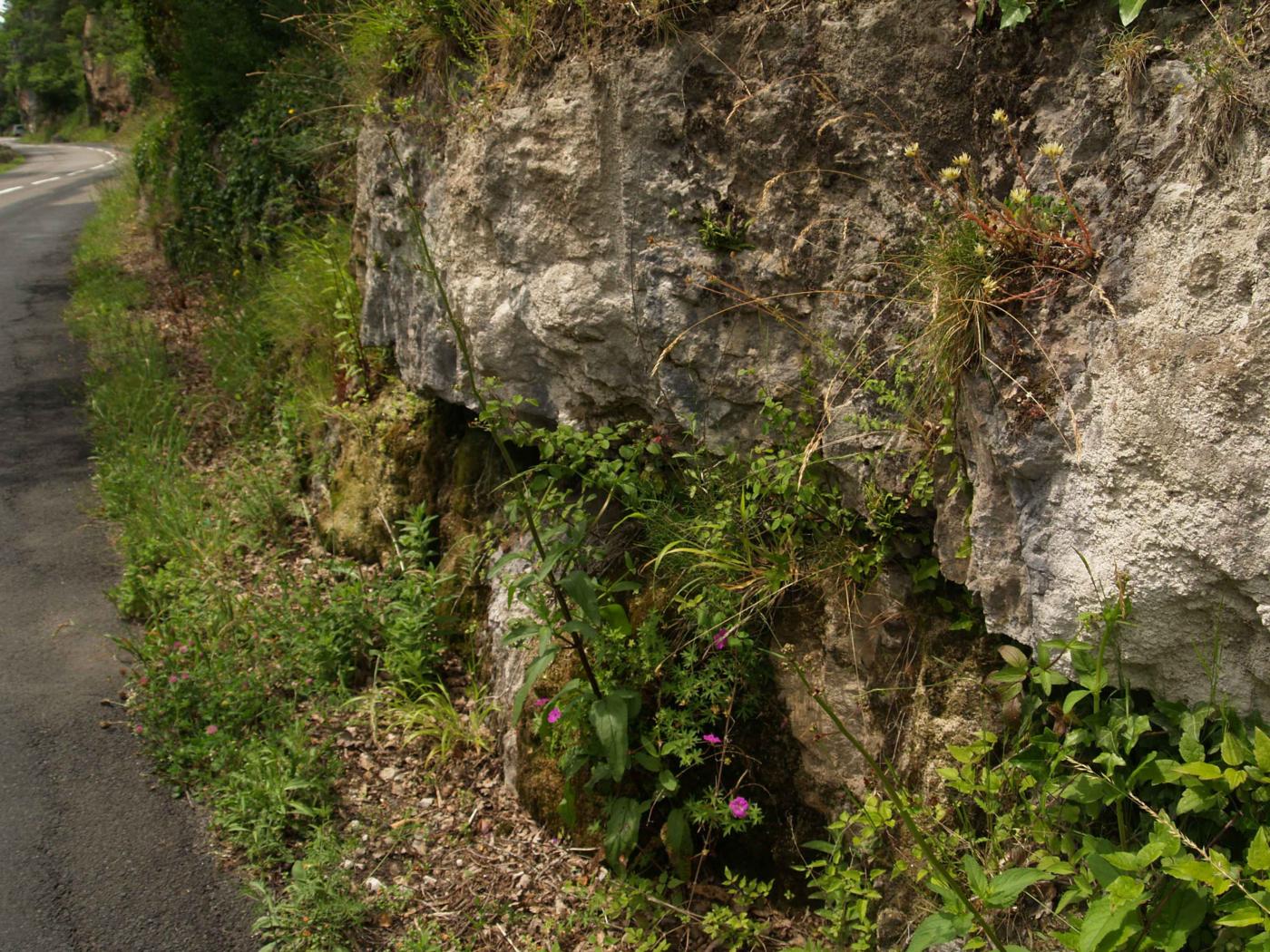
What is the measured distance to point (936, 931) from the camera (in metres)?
2.39

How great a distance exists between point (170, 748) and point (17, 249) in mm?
11559

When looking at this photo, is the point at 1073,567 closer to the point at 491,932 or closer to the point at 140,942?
the point at 491,932

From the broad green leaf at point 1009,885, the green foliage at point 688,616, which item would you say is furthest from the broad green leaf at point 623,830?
the broad green leaf at point 1009,885

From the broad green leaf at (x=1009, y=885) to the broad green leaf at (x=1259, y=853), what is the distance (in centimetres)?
46

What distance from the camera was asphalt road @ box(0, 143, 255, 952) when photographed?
3.82 metres

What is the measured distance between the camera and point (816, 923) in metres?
3.51

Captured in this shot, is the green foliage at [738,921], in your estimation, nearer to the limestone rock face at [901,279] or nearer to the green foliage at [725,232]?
the limestone rock face at [901,279]

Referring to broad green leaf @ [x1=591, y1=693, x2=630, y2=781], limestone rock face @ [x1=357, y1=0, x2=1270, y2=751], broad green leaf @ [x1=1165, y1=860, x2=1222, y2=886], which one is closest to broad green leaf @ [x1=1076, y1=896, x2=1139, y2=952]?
broad green leaf @ [x1=1165, y1=860, x2=1222, y2=886]

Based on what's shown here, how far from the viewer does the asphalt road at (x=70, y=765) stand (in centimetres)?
382

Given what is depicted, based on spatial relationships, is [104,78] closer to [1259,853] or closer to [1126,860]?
[1126,860]

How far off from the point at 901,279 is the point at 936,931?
81.5 inches

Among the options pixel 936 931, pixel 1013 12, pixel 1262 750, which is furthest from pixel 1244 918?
pixel 1013 12

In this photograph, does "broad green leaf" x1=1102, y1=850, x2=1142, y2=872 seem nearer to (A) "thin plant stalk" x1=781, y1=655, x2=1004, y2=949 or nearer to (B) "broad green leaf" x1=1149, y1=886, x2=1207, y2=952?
(B) "broad green leaf" x1=1149, y1=886, x2=1207, y2=952

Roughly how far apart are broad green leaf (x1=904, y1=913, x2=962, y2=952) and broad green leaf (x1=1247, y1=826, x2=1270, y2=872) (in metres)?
0.68
